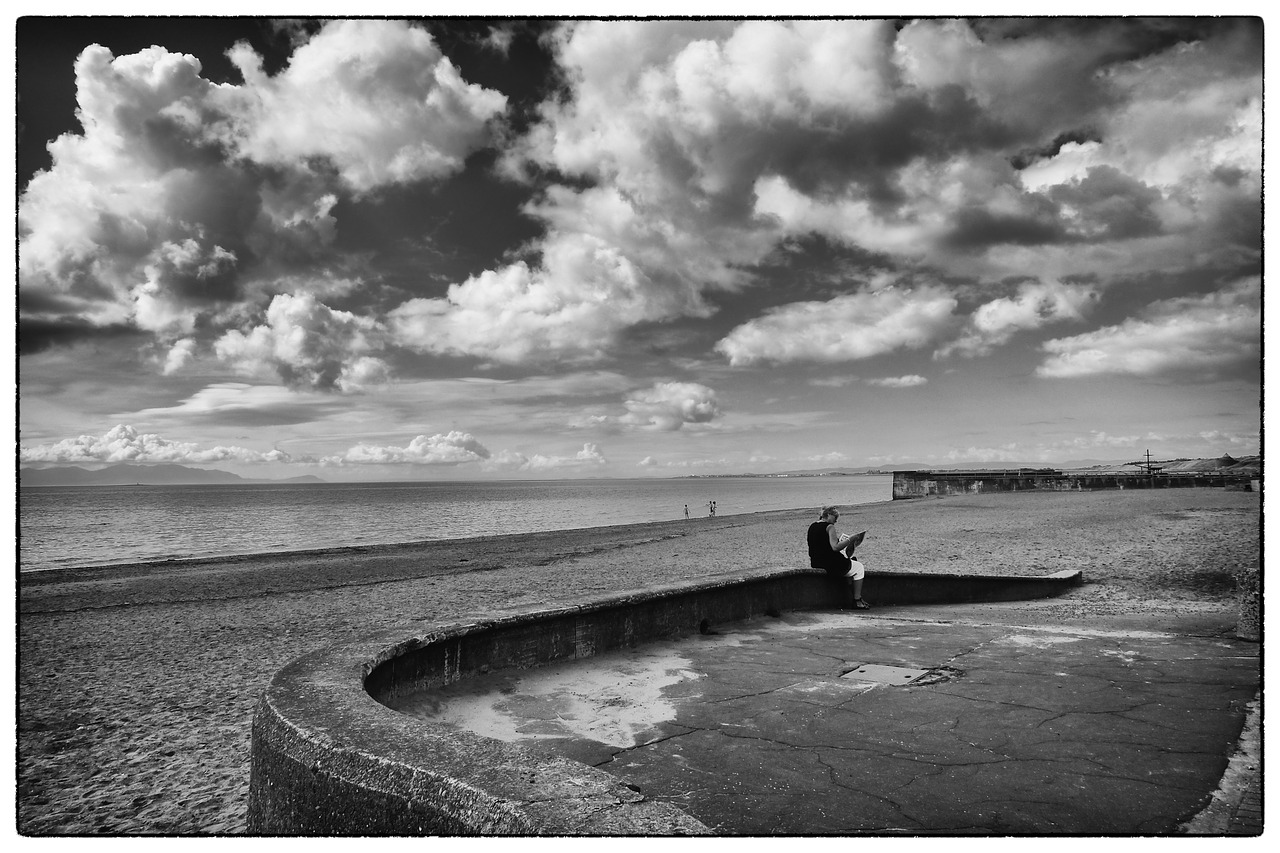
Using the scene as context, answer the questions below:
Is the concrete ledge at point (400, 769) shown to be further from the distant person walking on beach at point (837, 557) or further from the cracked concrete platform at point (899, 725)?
the distant person walking on beach at point (837, 557)

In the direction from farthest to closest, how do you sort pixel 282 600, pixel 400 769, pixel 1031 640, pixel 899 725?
1. pixel 282 600
2. pixel 1031 640
3. pixel 899 725
4. pixel 400 769

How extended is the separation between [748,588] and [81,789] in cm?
435

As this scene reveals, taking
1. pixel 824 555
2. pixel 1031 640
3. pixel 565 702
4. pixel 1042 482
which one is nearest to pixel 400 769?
pixel 565 702

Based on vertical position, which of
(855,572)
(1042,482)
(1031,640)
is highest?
(855,572)

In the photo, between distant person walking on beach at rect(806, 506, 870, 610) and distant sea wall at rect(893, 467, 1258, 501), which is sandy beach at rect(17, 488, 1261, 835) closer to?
distant person walking on beach at rect(806, 506, 870, 610)

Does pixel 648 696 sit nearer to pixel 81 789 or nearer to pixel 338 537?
pixel 81 789

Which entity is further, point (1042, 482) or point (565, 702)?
point (1042, 482)

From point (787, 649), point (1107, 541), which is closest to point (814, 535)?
point (787, 649)

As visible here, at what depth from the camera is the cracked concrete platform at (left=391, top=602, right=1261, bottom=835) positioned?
2.55 meters

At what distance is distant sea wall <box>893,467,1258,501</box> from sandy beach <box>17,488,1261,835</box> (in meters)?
18.9

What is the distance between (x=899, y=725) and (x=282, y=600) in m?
12.8

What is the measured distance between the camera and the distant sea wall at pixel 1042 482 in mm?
48438

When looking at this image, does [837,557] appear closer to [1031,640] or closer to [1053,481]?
[1031,640]

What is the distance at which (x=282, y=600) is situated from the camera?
13.6m
